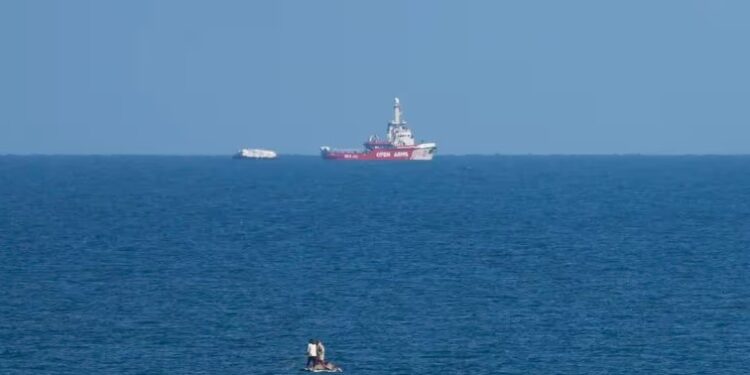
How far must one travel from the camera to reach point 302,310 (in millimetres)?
70312

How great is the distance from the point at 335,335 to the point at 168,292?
48.4 feet

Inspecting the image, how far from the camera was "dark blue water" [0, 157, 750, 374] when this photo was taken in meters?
59.1

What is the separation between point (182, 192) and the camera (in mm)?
184875

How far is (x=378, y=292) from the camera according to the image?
250ft

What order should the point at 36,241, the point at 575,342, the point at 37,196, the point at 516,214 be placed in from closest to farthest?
the point at 575,342
the point at 36,241
the point at 516,214
the point at 37,196

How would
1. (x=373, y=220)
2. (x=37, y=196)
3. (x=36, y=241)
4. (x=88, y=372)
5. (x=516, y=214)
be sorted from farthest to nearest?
(x=37, y=196) → (x=516, y=214) → (x=373, y=220) → (x=36, y=241) → (x=88, y=372)

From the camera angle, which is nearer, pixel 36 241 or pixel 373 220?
pixel 36 241

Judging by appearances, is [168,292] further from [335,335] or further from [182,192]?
[182,192]

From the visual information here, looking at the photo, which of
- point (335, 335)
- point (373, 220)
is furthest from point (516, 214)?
point (335, 335)

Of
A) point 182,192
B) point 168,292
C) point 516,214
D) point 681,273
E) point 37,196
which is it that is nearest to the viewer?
point 168,292

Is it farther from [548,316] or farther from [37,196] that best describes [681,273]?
[37,196]

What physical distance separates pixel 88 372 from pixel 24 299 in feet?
59.4

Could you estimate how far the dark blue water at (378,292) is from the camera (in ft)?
194

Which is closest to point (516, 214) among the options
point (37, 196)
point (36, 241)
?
point (36, 241)
